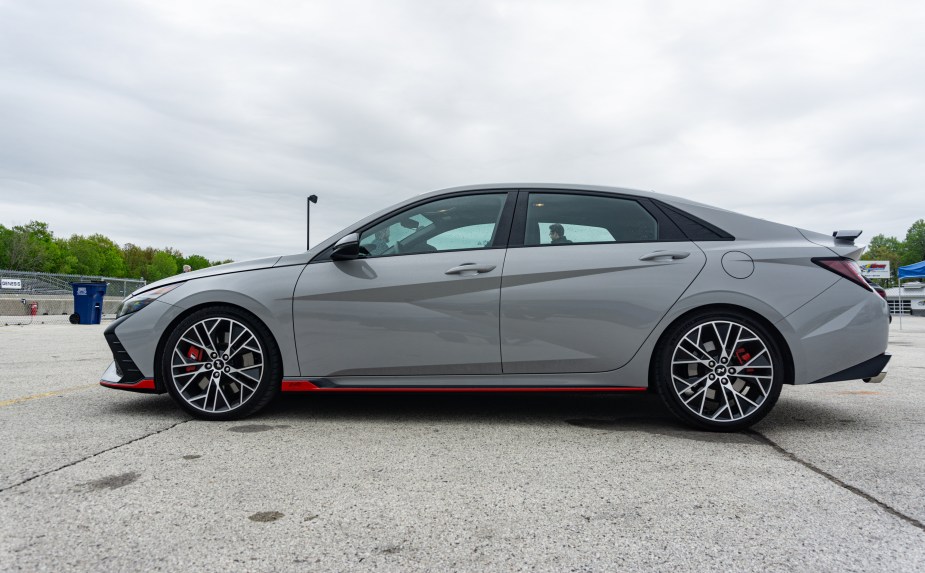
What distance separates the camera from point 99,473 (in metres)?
2.64

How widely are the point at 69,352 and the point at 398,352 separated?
22.3ft

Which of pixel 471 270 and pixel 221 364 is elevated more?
pixel 471 270

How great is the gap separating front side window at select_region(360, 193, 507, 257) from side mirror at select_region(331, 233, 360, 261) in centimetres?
9

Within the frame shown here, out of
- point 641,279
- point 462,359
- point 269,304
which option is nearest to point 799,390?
point 641,279

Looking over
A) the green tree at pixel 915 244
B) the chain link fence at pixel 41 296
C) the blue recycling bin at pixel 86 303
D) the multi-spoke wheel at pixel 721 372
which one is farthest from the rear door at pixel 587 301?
the green tree at pixel 915 244

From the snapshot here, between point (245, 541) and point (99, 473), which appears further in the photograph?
point (99, 473)

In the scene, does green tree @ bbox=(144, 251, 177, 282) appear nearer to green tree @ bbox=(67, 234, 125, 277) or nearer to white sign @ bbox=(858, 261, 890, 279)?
green tree @ bbox=(67, 234, 125, 277)

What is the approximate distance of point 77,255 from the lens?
112250mm

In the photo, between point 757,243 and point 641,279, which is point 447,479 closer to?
point 641,279

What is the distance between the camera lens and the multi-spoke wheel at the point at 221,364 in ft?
12.3

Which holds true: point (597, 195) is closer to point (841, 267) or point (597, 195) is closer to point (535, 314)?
point (535, 314)

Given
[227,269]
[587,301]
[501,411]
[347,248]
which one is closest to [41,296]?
[227,269]

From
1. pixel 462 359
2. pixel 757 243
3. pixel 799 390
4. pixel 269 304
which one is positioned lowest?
pixel 799 390

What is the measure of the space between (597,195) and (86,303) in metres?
17.5
